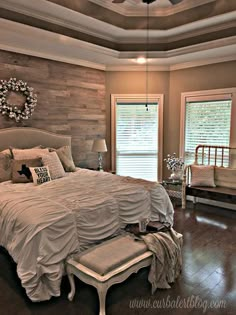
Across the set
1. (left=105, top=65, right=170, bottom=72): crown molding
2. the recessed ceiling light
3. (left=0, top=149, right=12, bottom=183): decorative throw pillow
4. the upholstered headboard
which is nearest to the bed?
(left=0, top=149, right=12, bottom=183): decorative throw pillow

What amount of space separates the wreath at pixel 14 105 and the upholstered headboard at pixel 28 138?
244mm

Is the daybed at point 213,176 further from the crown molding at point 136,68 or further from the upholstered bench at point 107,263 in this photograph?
the upholstered bench at point 107,263

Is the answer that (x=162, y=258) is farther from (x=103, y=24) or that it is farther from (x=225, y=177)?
(x=103, y=24)

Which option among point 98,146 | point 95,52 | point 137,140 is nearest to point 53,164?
point 98,146

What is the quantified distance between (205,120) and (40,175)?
3508mm

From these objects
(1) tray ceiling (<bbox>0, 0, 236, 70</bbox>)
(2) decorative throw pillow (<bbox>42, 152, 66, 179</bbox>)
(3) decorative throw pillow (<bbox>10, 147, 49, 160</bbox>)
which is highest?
(1) tray ceiling (<bbox>0, 0, 236, 70</bbox>)

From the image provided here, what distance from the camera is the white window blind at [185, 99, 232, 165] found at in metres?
5.11

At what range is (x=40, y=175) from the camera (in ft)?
12.0

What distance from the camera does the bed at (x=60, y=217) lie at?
2.37 meters

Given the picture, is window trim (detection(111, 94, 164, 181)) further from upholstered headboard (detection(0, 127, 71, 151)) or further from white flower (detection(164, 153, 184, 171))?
upholstered headboard (detection(0, 127, 71, 151))

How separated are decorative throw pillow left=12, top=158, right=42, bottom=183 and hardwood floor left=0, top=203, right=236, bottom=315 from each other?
0.96 metres

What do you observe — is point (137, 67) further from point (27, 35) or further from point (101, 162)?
point (27, 35)

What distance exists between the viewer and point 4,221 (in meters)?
2.72

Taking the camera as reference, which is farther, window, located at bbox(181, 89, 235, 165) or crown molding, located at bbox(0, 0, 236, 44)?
window, located at bbox(181, 89, 235, 165)
